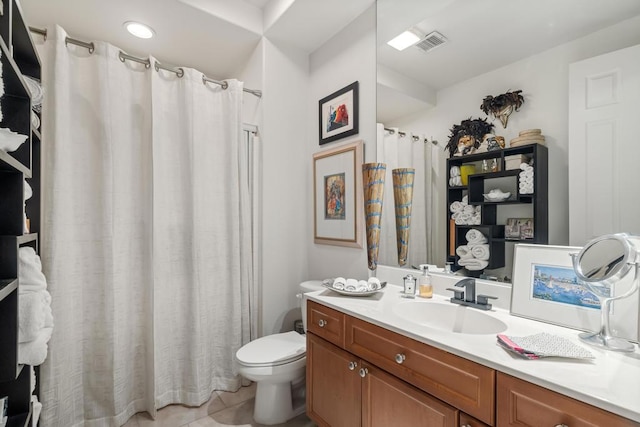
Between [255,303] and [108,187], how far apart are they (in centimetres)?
123

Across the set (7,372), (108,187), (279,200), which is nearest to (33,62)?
(108,187)

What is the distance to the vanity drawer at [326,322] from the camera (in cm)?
146

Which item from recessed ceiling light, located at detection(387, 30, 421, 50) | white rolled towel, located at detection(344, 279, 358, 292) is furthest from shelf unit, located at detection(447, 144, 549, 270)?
recessed ceiling light, located at detection(387, 30, 421, 50)

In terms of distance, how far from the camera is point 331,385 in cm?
150

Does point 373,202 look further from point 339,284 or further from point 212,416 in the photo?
point 212,416

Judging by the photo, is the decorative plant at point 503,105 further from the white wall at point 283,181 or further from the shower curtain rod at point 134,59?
the shower curtain rod at point 134,59

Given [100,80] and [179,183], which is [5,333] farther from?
[100,80]

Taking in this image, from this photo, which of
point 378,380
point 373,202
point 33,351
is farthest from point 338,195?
point 33,351

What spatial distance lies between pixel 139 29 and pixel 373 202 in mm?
1980

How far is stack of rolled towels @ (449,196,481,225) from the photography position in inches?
58.1

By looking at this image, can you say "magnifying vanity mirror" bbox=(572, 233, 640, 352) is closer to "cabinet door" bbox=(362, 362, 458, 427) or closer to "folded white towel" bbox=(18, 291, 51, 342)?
"cabinet door" bbox=(362, 362, 458, 427)

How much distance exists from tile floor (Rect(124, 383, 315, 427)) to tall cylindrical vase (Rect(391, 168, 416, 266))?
116 centimetres

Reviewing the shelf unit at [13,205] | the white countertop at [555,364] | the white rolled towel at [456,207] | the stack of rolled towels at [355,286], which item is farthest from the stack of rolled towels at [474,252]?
the shelf unit at [13,205]

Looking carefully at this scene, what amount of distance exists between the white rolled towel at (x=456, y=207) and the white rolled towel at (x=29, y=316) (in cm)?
175
